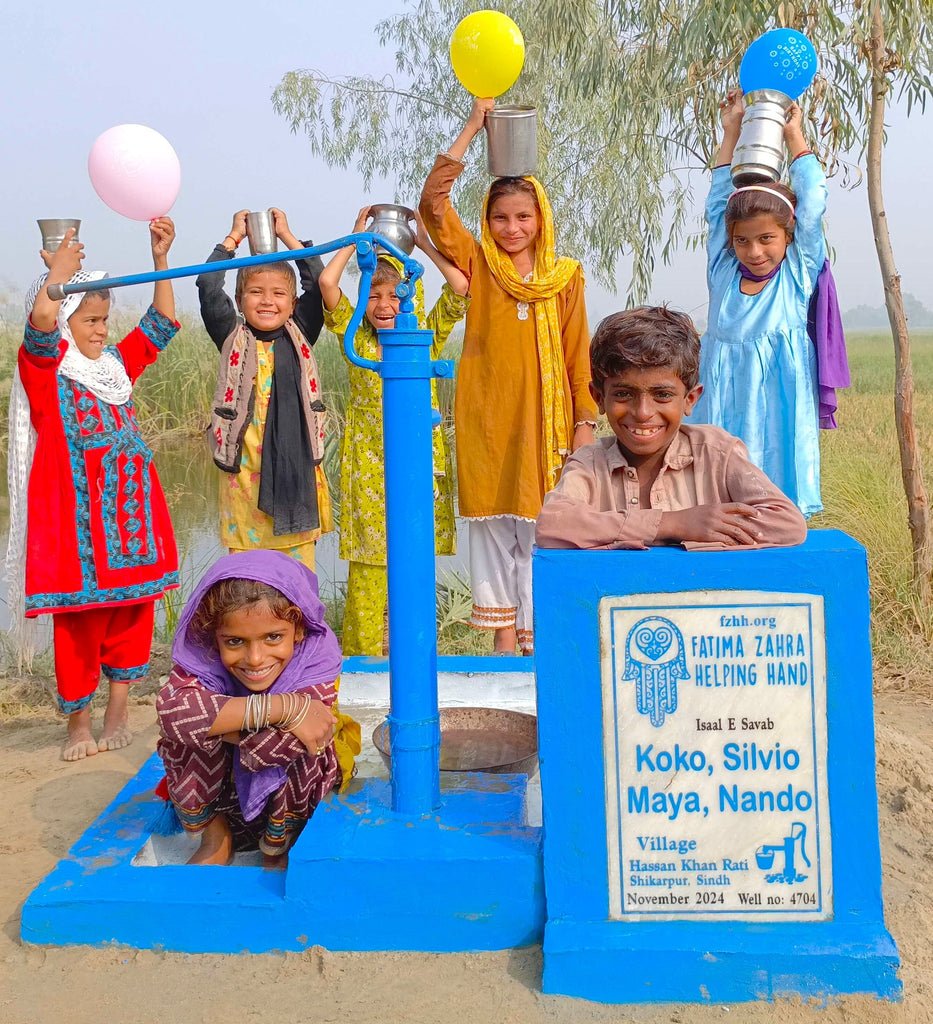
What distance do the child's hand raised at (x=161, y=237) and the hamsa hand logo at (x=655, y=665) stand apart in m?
2.29

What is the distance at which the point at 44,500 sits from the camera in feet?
11.1

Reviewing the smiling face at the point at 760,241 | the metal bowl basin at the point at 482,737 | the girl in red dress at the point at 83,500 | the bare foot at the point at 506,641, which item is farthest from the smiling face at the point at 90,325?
the smiling face at the point at 760,241

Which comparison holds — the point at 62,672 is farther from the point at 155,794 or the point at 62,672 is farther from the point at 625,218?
the point at 625,218

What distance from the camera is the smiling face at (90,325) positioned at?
3416 mm

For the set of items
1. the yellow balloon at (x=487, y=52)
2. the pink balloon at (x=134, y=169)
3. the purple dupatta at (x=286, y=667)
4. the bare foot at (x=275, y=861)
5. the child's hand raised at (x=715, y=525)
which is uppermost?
the yellow balloon at (x=487, y=52)

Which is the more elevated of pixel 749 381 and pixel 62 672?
pixel 749 381

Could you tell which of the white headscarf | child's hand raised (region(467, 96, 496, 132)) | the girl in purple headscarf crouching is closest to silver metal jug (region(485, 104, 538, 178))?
child's hand raised (region(467, 96, 496, 132))

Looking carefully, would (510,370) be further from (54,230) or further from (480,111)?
(54,230)

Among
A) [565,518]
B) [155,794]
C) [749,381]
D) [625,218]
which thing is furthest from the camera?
[625,218]

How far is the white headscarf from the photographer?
11.1 ft

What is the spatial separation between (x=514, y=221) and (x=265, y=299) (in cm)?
90

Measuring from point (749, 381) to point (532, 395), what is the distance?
0.74 meters

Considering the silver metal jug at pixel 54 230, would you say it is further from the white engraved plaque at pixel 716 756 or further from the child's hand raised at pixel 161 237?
the white engraved plaque at pixel 716 756

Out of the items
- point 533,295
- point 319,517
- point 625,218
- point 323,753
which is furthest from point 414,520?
point 625,218
